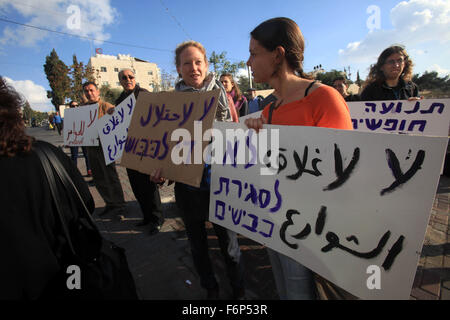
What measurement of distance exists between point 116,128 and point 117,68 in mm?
63913

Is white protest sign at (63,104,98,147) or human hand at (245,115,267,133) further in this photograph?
white protest sign at (63,104,98,147)

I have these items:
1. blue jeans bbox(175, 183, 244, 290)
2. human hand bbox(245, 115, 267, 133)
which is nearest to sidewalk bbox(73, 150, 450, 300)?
blue jeans bbox(175, 183, 244, 290)

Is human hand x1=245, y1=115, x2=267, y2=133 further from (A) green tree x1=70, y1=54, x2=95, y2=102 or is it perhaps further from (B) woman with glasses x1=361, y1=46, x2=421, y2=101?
(A) green tree x1=70, y1=54, x2=95, y2=102

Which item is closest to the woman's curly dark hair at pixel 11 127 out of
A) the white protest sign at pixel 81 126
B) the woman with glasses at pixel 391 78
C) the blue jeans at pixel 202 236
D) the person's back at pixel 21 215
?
the person's back at pixel 21 215

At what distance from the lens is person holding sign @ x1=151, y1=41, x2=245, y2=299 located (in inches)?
58.5

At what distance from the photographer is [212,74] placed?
1.59 m

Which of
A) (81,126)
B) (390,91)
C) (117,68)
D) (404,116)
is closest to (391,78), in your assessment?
(390,91)

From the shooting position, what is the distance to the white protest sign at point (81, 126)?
3107 millimetres

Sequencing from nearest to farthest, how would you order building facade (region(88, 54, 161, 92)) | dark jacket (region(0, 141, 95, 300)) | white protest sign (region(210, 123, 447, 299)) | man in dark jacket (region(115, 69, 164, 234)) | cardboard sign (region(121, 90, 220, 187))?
1. white protest sign (region(210, 123, 447, 299))
2. dark jacket (region(0, 141, 95, 300))
3. cardboard sign (region(121, 90, 220, 187))
4. man in dark jacket (region(115, 69, 164, 234))
5. building facade (region(88, 54, 161, 92))

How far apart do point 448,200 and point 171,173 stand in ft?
14.1

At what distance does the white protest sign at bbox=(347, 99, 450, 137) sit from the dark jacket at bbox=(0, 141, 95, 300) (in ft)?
9.44

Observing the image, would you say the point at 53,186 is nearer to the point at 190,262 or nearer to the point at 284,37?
the point at 284,37

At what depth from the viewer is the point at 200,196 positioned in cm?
153

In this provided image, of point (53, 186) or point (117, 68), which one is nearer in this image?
point (53, 186)
